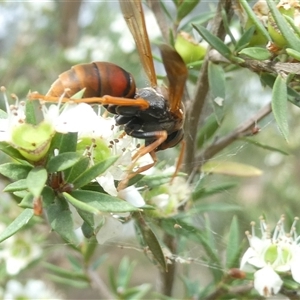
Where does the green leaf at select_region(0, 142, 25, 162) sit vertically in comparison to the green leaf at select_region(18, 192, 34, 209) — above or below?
above

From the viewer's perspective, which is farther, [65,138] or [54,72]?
[54,72]

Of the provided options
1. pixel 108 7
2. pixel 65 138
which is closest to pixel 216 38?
pixel 65 138

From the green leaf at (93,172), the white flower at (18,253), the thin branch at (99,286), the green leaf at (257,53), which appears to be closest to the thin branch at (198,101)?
the green leaf at (257,53)

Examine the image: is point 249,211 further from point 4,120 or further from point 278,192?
point 4,120

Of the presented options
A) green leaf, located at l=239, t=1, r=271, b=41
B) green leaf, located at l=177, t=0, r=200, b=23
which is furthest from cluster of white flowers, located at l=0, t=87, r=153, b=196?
green leaf, located at l=177, t=0, r=200, b=23

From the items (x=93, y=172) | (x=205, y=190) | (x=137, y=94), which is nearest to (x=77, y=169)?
(x=93, y=172)

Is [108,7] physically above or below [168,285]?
above

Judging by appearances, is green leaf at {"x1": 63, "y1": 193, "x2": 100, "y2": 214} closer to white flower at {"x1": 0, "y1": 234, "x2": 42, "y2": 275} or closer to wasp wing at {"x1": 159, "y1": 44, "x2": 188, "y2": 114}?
wasp wing at {"x1": 159, "y1": 44, "x2": 188, "y2": 114}
